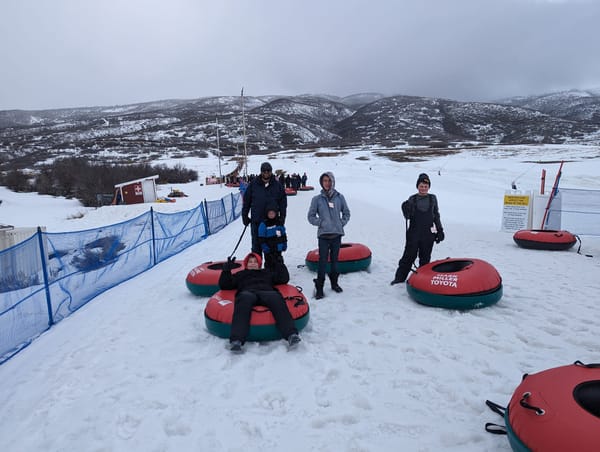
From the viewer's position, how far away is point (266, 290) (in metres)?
4.28

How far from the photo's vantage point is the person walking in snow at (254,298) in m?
3.89

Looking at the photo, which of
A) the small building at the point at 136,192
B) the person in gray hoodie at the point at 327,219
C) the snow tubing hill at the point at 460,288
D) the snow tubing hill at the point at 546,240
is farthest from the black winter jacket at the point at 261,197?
the small building at the point at 136,192

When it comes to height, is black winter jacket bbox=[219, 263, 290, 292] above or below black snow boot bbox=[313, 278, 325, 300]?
above

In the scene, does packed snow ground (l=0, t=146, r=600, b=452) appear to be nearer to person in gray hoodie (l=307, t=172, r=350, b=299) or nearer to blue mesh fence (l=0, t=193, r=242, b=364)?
blue mesh fence (l=0, t=193, r=242, b=364)

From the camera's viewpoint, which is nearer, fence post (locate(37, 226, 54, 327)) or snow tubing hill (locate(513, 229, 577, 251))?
fence post (locate(37, 226, 54, 327))

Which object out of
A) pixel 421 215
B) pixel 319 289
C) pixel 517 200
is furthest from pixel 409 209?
pixel 517 200

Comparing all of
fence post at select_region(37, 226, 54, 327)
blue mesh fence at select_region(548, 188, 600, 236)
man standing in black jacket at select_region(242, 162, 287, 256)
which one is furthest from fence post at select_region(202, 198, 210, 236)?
blue mesh fence at select_region(548, 188, 600, 236)

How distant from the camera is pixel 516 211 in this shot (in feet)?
35.5

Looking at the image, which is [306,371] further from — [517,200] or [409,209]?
[517,200]

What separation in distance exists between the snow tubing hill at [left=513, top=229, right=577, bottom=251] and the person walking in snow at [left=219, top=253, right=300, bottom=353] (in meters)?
6.71

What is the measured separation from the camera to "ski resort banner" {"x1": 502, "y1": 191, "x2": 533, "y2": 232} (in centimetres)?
1064

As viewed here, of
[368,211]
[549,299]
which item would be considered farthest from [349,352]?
[368,211]

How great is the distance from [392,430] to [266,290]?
2.07 meters

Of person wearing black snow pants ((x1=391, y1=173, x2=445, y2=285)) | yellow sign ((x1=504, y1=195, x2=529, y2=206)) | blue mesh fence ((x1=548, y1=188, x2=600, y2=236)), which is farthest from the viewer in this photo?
yellow sign ((x1=504, y1=195, x2=529, y2=206))
